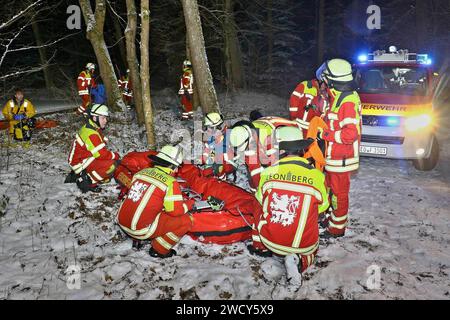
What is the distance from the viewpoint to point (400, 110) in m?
7.28

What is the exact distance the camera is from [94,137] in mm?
6211

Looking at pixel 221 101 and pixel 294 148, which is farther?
pixel 221 101

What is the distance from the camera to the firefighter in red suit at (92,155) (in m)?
6.23

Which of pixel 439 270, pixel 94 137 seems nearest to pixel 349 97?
pixel 439 270

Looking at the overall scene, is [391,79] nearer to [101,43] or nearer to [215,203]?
[215,203]

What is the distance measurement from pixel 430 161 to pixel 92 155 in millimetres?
6810

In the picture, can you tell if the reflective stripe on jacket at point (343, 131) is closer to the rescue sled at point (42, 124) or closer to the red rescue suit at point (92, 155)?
the red rescue suit at point (92, 155)

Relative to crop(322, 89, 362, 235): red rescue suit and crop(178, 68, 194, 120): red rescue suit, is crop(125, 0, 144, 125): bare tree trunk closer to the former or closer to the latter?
crop(178, 68, 194, 120): red rescue suit

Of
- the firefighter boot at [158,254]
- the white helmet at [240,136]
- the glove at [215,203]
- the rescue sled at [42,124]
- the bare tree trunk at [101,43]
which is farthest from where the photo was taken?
the bare tree trunk at [101,43]

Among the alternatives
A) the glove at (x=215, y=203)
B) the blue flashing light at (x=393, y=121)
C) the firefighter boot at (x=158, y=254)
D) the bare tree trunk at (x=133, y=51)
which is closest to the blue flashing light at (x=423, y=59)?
the blue flashing light at (x=393, y=121)

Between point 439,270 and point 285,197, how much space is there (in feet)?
6.92

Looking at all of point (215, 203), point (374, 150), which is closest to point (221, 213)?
point (215, 203)

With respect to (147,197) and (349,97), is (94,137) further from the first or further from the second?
(349,97)

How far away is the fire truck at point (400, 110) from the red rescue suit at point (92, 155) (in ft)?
16.4
